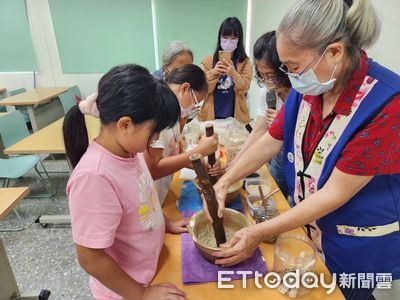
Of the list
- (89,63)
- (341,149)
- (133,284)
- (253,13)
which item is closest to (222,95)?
(341,149)

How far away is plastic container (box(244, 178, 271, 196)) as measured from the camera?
115 centimetres

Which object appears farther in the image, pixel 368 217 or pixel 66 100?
pixel 66 100

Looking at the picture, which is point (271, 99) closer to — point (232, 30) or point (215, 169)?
point (215, 169)

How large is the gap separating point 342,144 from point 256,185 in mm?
508

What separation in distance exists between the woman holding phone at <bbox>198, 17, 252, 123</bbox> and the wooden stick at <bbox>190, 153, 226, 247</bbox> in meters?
1.33

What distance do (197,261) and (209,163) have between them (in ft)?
1.42

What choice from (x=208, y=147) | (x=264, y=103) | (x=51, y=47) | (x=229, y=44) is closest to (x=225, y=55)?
(x=229, y=44)

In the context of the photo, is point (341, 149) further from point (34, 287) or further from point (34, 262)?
point (34, 262)

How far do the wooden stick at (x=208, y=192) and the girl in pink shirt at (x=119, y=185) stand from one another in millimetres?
Answer: 132

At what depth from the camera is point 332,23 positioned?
65cm

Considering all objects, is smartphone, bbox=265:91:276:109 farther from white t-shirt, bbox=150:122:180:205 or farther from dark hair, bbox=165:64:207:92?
white t-shirt, bbox=150:122:180:205

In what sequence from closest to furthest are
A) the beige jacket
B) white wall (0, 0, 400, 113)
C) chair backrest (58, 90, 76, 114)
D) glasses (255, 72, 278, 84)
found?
1. glasses (255, 72, 278, 84)
2. the beige jacket
3. white wall (0, 0, 400, 113)
4. chair backrest (58, 90, 76, 114)

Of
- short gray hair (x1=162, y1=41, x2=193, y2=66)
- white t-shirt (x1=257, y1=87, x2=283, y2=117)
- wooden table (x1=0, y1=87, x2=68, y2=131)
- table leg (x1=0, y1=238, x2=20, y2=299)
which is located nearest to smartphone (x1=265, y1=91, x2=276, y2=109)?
white t-shirt (x1=257, y1=87, x2=283, y2=117)

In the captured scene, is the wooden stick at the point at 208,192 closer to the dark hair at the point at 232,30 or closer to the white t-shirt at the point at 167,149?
the white t-shirt at the point at 167,149
